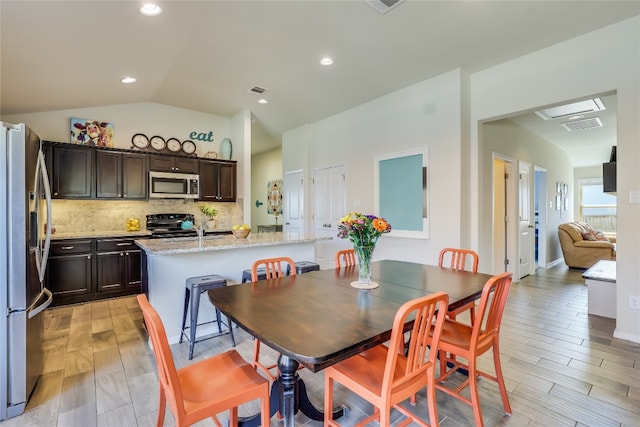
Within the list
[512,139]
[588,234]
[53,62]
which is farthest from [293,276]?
[588,234]

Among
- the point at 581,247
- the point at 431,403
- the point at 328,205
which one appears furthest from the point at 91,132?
the point at 581,247

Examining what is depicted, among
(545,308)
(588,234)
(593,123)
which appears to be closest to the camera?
(545,308)

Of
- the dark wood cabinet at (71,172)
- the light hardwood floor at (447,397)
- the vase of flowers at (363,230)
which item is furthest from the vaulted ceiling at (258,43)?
the light hardwood floor at (447,397)

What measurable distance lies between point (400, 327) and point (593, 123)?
665cm

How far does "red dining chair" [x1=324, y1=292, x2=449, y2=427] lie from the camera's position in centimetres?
127

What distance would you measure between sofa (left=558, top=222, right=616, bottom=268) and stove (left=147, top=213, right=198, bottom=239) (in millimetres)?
7268

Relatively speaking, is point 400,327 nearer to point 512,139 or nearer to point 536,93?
point 536,93

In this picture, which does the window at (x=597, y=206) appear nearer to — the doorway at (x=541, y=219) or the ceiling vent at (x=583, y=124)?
the doorway at (x=541, y=219)

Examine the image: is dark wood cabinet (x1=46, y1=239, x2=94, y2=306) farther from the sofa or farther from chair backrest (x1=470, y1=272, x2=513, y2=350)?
the sofa

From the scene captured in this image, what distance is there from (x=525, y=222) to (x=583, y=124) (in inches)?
80.1

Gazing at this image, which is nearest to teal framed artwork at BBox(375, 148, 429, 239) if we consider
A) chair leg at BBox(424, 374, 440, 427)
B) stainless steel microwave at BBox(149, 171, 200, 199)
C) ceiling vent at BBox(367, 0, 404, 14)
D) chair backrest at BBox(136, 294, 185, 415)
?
ceiling vent at BBox(367, 0, 404, 14)

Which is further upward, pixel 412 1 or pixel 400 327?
pixel 412 1

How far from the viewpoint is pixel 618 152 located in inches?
117

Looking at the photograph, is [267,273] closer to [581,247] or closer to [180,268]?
[180,268]
